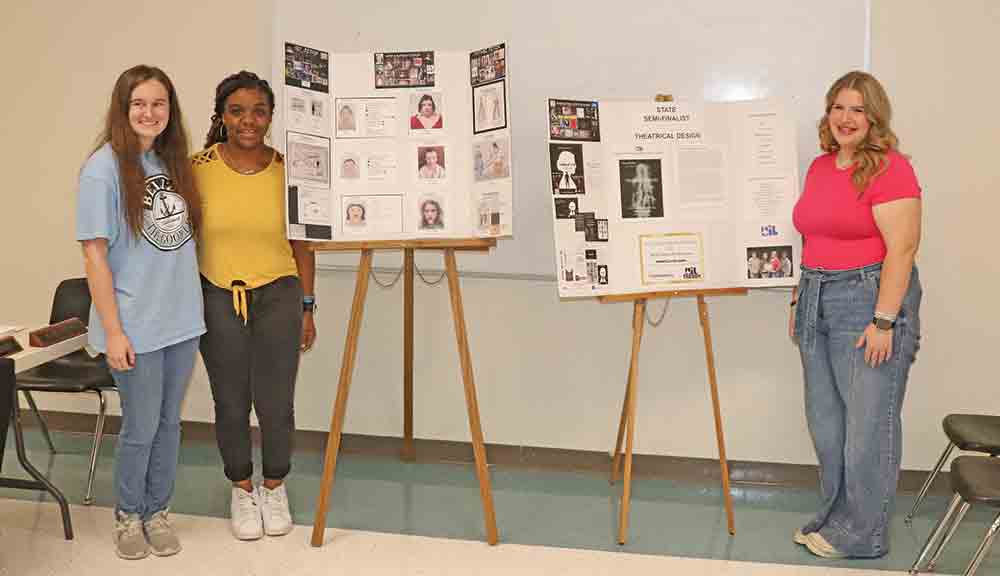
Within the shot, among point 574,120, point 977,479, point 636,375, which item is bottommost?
point 977,479

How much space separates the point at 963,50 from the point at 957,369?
124cm

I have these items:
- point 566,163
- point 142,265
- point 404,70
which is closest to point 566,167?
point 566,163

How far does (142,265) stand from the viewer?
2.75 metres

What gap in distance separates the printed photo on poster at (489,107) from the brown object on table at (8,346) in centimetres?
163

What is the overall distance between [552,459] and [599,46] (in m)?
1.76

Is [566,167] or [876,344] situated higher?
[566,167]

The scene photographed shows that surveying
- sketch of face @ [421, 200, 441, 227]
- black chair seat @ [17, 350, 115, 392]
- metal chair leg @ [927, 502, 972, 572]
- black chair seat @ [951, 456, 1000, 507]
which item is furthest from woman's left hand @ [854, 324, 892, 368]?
black chair seat @ [17, 350, 115, 392]

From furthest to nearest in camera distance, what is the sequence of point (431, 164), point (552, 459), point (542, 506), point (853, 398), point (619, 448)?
1. point (552, 459)
2. point (619, 448)
3. point (542, 506)
4. point (431, 164)
5. point (853, 398)

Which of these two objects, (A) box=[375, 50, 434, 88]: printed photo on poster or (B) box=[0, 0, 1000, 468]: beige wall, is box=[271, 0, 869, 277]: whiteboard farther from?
(A) box=[375, 50, 434, 88]: printed photo on poster

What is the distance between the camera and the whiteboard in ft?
11.6

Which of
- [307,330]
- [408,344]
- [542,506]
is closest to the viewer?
[307,330]

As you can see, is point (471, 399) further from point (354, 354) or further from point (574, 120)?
point (574, 120)

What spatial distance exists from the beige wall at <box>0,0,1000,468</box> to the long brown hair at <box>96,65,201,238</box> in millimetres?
1243

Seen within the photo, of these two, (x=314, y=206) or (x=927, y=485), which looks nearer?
(x=314, y=206)
